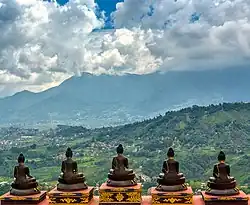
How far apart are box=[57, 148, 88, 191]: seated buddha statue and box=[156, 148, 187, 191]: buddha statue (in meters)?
2.46

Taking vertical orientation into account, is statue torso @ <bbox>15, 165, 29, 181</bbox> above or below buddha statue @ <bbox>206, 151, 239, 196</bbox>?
above

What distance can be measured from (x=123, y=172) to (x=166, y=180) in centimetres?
136

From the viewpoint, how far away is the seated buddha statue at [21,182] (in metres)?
14.9

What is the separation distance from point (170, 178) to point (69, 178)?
3148mm

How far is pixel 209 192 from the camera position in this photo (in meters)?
14.4

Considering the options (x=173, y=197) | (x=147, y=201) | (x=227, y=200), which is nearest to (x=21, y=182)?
(x=147, y=201)

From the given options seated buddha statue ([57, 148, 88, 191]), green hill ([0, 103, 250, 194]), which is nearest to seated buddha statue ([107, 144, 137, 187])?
seated buddha statue ([57, 148, 88, 191])

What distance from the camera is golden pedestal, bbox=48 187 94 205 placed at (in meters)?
14.5

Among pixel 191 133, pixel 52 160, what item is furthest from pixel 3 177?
pixel 191 133

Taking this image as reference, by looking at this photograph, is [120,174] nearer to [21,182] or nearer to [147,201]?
[147,201]

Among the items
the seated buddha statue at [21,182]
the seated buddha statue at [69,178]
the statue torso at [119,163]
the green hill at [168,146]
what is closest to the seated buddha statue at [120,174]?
the statue torso at [119,163]

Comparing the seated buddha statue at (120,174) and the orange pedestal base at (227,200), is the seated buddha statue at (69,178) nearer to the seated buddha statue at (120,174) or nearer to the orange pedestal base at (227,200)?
the seated buddha statue at (120,174)

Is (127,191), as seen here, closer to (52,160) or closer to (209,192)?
(209,192)

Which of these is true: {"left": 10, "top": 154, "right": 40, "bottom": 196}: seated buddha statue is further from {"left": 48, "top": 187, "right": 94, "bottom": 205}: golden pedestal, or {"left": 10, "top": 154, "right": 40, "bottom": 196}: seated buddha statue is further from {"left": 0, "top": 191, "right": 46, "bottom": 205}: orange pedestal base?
{"left": 48, "top": 187, "right": 94, "bottom": 205}: golden pedestal
